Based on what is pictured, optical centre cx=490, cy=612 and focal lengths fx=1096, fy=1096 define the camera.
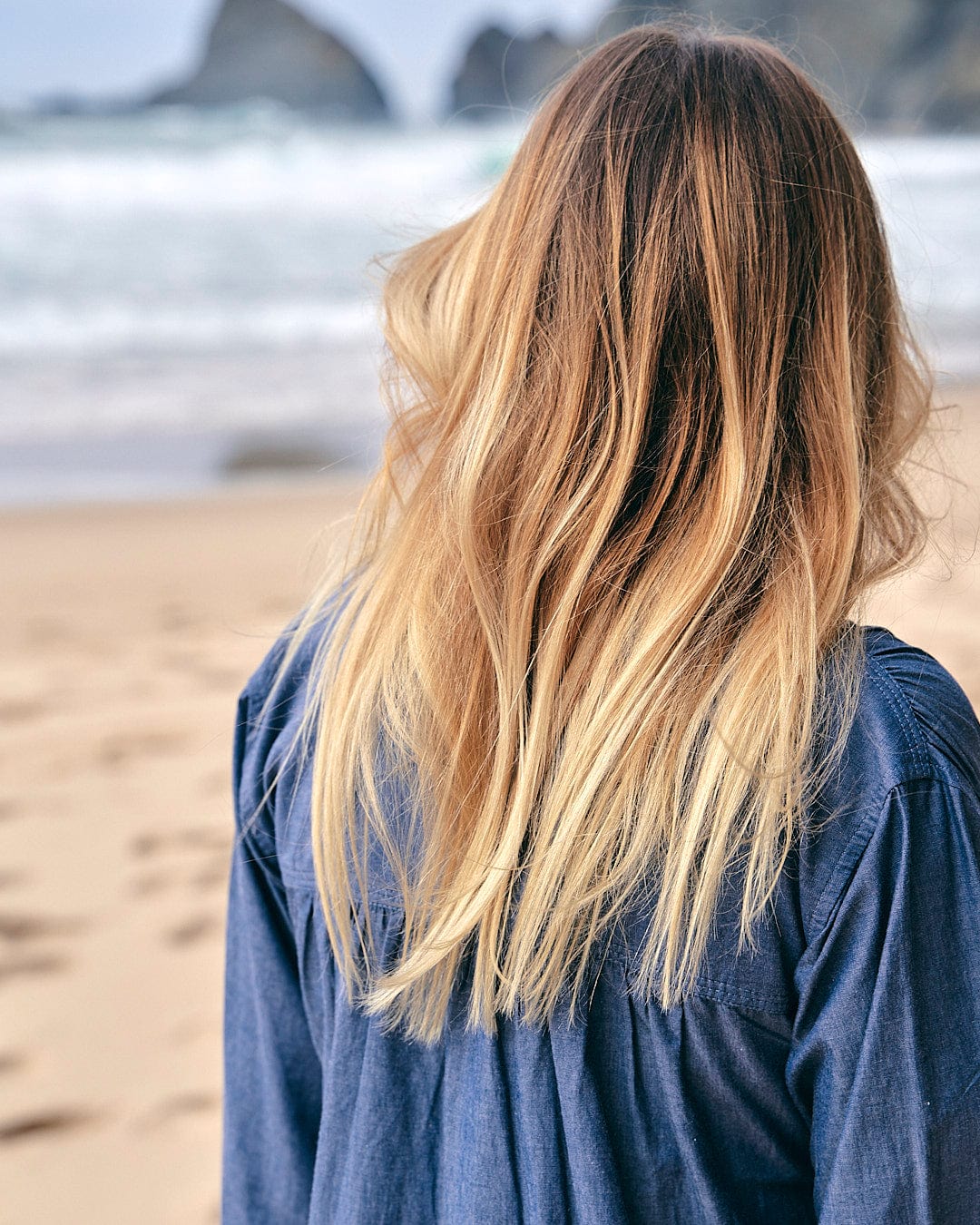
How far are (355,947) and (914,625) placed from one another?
13.0 ft

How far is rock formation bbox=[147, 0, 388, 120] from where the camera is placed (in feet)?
88.9

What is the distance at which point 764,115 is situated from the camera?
93 centimetres

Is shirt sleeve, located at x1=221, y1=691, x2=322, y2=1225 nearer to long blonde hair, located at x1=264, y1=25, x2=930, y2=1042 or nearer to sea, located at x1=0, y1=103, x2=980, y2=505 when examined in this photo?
long blonde hair, located at x1=264, y1=25, x2=930, y2=1042

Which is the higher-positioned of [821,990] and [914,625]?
[914,625]

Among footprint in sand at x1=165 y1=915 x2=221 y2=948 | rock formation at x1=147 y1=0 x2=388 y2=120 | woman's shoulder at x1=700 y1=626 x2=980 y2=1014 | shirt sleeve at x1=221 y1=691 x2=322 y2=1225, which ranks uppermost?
rock formation at x1=147 y1=0 x2=388 y2=120

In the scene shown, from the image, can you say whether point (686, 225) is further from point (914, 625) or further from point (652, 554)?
point (914, 625)

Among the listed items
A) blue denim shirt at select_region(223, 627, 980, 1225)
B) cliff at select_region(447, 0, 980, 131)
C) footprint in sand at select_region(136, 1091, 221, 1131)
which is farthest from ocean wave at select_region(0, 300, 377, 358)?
cliff at select_region(447, 0, 980, 131)

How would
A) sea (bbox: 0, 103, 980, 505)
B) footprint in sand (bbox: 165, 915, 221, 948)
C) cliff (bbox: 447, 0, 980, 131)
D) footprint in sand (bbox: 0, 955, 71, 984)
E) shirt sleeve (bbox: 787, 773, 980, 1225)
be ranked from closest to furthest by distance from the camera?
1. shirt sleeve (bbox: 787, 773, 980, 1225)
2. footprint in sand (bbox: 0, 955, 71, 984)
3. footprint in sand (bbox: 165, 915, 221, 948)
4. sea (bbox: 0, 103, 980, 505)
5. cliff (bbox: 447, 0, 980, 131)

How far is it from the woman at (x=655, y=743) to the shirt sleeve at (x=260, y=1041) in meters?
0.16

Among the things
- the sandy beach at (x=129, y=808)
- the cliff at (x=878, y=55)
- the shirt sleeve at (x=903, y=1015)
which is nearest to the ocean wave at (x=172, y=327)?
the sandy beach at (x=129, y=808)

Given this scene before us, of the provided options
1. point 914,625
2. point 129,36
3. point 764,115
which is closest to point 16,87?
point 129,36

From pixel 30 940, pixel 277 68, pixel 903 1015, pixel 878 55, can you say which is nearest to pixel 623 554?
pixel 903 1015

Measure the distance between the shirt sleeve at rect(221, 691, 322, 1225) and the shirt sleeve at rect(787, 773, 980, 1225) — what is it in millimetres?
552

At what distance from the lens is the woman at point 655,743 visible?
2.80 ft
